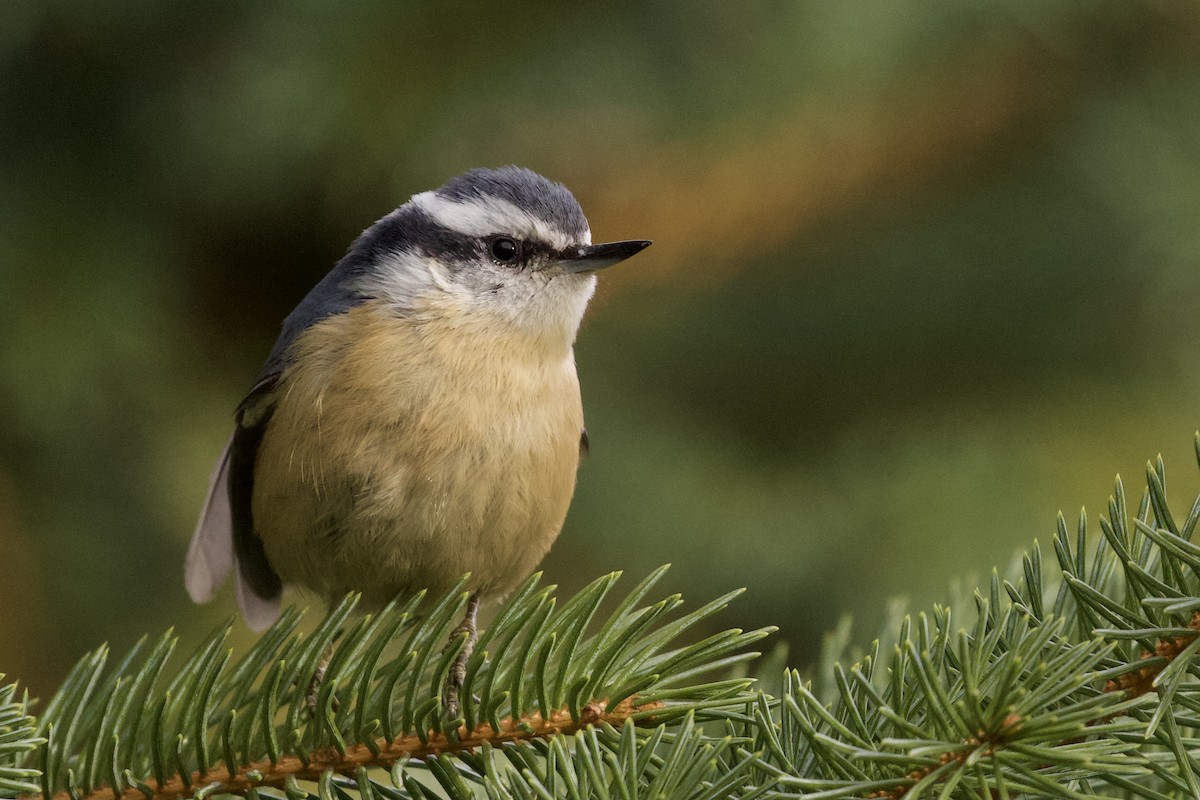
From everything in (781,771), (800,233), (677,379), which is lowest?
(781,771)

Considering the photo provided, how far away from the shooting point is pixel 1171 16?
69.9 inches

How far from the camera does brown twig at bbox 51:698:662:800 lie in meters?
1.01

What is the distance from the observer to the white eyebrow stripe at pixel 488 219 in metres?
1.80

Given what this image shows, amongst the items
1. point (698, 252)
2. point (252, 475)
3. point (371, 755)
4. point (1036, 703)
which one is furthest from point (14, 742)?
point (698, 252)

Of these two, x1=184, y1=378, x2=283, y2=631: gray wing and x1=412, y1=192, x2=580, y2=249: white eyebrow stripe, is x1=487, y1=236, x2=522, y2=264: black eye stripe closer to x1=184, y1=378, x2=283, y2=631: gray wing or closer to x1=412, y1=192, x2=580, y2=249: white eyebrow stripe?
x1=412, y1=192, x2=580, y2=249: white eyebrow stripe

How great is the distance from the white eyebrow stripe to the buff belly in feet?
0.66

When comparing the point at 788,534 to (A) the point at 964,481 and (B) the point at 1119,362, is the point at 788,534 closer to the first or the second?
(A) the point at 964,481

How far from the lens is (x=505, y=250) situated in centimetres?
184

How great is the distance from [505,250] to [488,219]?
0.18 feet

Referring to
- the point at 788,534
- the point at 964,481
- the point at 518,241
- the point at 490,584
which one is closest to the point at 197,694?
the point at 490,584

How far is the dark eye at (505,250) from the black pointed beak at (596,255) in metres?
0.08

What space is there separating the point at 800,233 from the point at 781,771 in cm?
116

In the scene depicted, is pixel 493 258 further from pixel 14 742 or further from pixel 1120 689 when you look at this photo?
pixel 1120 689

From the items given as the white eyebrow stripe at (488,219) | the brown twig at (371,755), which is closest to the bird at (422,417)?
the white eyebrow stripe at (488,219)
